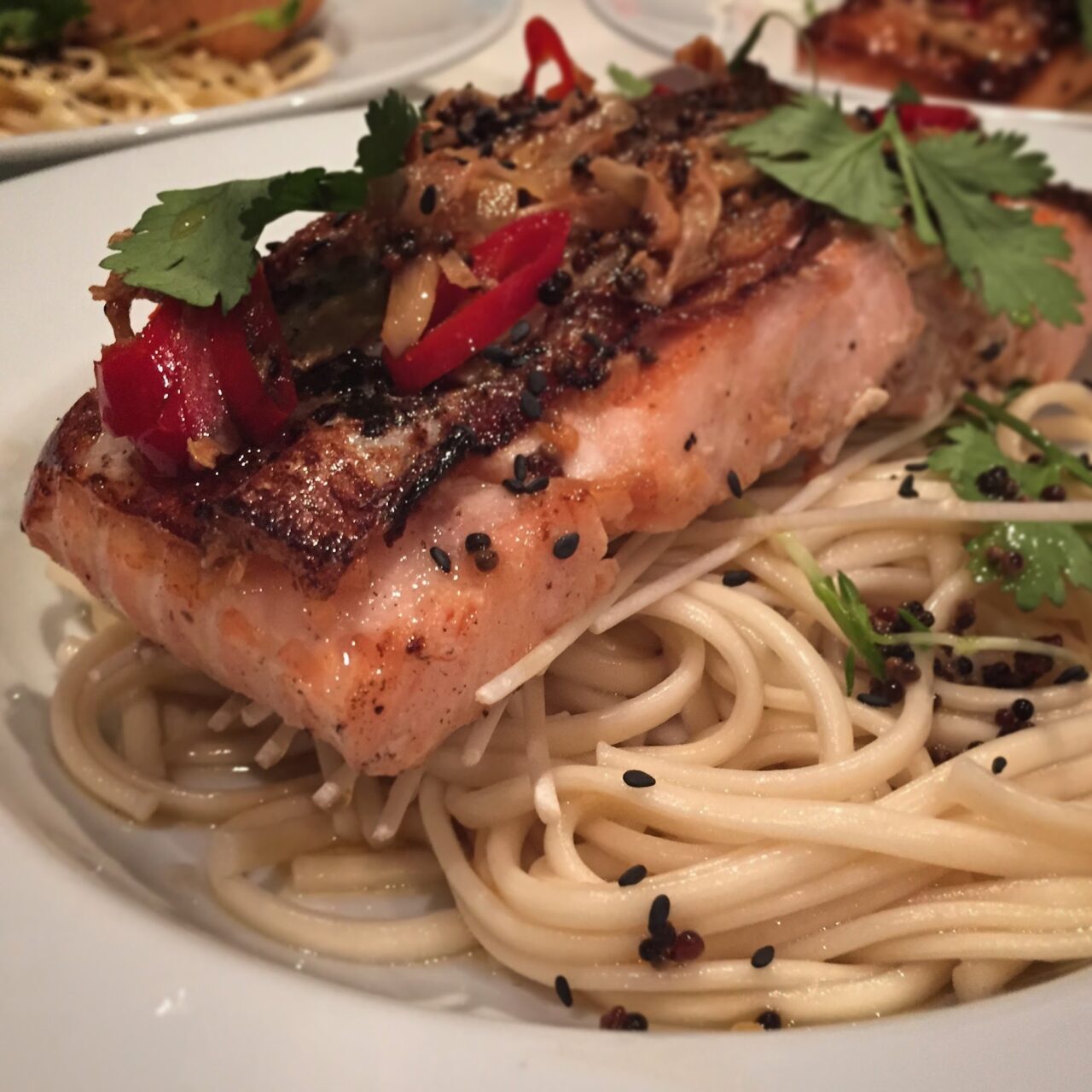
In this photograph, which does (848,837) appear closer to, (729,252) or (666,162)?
(729,252)

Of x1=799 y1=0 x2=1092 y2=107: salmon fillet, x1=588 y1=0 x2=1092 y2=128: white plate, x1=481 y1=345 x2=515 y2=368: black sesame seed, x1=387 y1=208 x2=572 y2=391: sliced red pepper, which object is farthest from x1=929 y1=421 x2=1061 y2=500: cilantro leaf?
x1=799 y1=0 x2=1092 y2=107: salmon fillet

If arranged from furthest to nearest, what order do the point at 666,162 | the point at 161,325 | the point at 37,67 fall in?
the point at 37,67
the point at 666,162
the point at 161,325

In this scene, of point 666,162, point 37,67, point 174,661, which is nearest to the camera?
point 174,661

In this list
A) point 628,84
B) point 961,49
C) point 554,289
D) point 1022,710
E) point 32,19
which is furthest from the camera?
point 961,49

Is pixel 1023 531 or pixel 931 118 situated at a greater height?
pixel 931 118

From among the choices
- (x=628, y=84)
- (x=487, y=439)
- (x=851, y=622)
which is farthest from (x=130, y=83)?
(x=851, y=622)

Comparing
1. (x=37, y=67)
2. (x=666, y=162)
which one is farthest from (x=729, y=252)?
(x=37, y=67)

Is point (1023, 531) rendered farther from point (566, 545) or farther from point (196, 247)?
point (196, 247)
